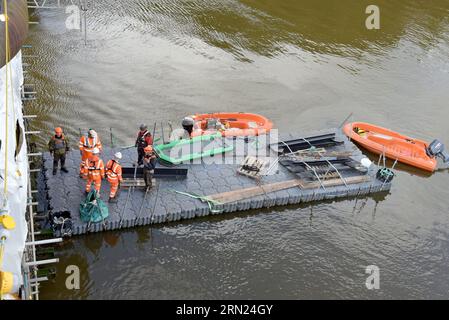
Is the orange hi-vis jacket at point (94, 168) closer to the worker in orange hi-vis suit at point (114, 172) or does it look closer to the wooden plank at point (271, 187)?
the worker in orange hi-vis suit at point (114, 172)

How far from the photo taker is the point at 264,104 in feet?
78.2

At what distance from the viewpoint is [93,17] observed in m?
30.1

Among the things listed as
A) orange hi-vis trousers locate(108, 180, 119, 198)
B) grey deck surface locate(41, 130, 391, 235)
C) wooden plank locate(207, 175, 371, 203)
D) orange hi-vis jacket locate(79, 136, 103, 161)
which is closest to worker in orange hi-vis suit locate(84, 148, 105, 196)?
orange hi-vis jacket locate(79, 136, 103, 161)

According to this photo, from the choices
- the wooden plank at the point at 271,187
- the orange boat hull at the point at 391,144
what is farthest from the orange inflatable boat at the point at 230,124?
the orange boat hull at the point at 391,144

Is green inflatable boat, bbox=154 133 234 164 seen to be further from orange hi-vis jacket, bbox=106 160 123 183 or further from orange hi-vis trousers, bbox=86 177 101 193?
orange hi-vis trousers, bbox=86 177 101 193

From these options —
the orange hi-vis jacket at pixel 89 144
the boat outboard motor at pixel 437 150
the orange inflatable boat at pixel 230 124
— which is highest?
the orange hi-vis jacket at pixel 89 144

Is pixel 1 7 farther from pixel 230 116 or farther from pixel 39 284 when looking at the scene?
pixel 230 116

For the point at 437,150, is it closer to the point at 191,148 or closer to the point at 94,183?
the point at 191,148

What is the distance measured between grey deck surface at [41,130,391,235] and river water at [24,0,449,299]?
337 millimetres

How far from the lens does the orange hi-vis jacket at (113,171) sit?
15070 millimetres

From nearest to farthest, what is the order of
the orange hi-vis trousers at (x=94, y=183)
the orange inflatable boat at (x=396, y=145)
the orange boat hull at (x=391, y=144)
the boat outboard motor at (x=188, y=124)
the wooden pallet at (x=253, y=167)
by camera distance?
1. the orange hi-vis trousers at (x=94, y=183)
2. the wooden pallet at (x=253, y=167)
3. the boat outboard motor at (x=188, y=124)
4. the orange inflatable boat at (x=396, y=145)
5. the orange boat hull at (x=391, y=144)

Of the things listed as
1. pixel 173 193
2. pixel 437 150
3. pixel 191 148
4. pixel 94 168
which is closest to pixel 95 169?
pixel 94 168

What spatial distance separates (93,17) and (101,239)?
19245mm

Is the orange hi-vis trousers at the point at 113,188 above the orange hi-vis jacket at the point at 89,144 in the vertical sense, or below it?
below
